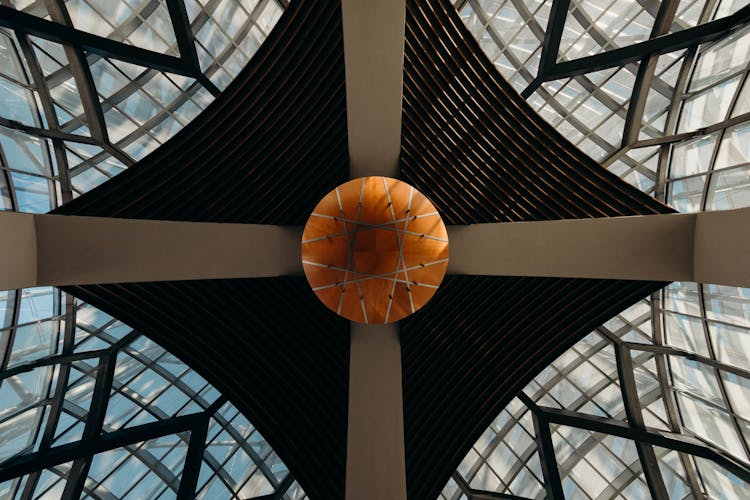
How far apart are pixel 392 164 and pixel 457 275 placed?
2.82 metres

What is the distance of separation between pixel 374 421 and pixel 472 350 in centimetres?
271

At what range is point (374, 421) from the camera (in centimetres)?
902

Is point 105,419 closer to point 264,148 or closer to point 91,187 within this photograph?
point 91,187

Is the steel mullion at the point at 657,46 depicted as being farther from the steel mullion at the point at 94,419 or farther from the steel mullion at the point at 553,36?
the steel mullion at the point at 94,419

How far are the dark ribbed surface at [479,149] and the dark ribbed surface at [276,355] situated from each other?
12.5ft

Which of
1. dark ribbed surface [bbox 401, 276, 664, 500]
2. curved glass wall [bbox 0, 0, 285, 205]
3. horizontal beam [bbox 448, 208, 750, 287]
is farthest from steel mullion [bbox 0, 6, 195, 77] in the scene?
dark ribbed surface [bbox 401, 276, 664, 500]

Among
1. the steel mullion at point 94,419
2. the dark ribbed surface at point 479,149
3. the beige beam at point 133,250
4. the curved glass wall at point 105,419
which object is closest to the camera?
the beige beam at point 133,250

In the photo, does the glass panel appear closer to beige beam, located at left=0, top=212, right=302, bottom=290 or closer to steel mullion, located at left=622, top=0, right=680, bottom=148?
steel mullion, located at left=622, top=0, right=680, bottom=148

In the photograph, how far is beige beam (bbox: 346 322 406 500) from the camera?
8.98 metres

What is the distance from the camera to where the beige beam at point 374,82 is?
6.99 m

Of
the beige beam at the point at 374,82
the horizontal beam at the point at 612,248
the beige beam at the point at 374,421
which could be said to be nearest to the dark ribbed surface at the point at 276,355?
the beige beam at the point at 374,421

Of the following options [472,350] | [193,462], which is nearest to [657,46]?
[472,350]

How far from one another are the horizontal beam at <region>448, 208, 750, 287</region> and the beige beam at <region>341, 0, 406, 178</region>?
7.48 feet

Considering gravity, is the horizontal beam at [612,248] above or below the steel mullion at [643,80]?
below
